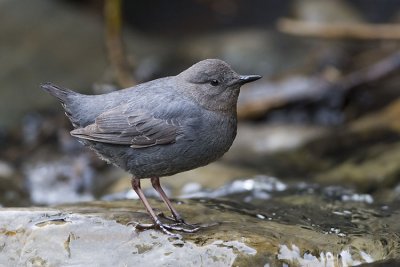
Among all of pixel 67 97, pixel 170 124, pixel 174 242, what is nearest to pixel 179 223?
pixel 174 242

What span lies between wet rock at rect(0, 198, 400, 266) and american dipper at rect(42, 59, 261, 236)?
0.77ft

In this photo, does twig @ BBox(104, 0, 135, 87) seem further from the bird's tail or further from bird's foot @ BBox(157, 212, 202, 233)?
bird's foot @ BBox(157, 212, 202, 233)

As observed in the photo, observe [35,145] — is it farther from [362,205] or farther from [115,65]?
[362,205]

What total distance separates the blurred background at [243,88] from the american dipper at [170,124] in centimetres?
145

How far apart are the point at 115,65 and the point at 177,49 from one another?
2.85 meters

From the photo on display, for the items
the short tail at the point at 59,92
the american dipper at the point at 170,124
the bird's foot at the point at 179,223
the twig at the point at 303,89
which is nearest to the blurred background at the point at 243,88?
the twig at the point at 303,89

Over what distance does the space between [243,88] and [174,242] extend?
5136 millimetres

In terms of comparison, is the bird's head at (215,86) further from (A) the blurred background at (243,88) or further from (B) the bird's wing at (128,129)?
(A) the blurred background at (243,88)

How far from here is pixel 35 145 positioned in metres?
8.05

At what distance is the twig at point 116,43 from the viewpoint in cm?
721

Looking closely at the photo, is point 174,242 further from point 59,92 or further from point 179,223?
point 59,92

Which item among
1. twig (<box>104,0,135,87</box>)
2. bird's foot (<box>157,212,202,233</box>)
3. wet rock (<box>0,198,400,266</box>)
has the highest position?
twig (<box>104,0,135,87</box>)

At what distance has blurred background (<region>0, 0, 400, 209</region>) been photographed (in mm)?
6113

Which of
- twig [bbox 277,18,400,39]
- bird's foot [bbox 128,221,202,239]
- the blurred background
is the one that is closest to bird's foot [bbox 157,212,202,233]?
bird's foot [bbox 128,221,202,239]
